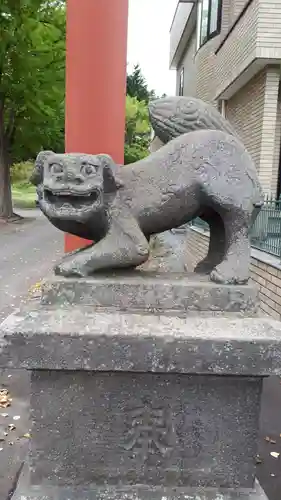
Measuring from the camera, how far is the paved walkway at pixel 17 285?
9.27ft

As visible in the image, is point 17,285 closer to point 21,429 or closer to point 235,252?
point 21,429

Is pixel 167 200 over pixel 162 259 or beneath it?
over

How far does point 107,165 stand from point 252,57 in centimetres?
747

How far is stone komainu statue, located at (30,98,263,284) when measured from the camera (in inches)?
73.7

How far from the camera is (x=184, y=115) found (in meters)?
2.15

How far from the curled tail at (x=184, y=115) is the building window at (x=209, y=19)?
1128 cm

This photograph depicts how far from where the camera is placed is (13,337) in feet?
5.64

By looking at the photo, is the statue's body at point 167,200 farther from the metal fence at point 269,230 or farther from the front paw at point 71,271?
the metal fence at point 269,230

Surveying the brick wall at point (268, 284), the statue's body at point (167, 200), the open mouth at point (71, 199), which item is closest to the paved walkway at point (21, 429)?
the brick wall at point (268, 284)

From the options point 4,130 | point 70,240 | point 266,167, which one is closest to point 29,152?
point 4,130

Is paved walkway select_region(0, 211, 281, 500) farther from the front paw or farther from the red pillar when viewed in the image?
the red pillar

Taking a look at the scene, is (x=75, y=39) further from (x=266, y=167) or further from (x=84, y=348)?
(x=266, y=167)

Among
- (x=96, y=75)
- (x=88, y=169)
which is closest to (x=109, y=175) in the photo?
(x=88, y=169)

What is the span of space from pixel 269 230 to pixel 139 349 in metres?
4.94
